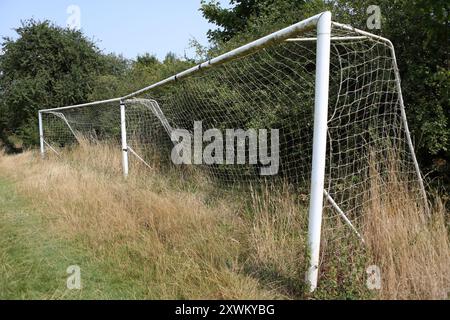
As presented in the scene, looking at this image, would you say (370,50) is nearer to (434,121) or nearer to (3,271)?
(434,121)

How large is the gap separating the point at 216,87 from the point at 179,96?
4.07ft

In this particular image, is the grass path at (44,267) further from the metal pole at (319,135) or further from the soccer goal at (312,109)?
the soccer goal at (312,109)

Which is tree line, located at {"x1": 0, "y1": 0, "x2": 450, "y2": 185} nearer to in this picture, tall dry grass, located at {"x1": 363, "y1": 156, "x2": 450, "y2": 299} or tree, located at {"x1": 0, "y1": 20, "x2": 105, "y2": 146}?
tree, located at {"x1": 0, "y1": 20, "x2": 105, "y2": 146}

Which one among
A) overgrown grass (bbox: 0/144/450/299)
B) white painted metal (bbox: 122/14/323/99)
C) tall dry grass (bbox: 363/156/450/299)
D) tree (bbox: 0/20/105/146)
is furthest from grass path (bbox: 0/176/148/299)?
tree (bbox: 0/20/105/146)

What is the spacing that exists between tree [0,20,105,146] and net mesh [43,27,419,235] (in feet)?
26.7

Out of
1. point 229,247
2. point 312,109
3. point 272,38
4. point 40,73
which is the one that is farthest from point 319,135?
point 40,73

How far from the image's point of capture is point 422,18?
368 cm

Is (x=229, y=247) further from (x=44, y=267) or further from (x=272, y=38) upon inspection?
(x=272, y=38)

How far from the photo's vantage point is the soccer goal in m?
2.72

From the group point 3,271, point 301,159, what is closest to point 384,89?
point 301,159

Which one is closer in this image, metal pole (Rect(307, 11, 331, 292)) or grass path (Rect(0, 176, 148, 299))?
metal pole (Rect(307, 11, 331, 292))

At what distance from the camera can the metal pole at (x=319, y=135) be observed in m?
2.63

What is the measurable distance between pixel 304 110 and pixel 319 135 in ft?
6.27

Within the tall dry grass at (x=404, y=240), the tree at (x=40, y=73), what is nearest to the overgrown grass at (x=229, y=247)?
the tall dry grass at (x=404, y=240)
